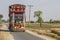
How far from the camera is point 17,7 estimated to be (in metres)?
45.1

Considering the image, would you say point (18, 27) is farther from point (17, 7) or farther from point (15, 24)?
point (17, 7)

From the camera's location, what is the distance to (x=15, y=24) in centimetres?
4438

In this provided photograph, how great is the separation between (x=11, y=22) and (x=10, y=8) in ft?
9.17

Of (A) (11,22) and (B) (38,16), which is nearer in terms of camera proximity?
(A) (11,22)

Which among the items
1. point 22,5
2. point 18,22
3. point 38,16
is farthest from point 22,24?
point 38,16

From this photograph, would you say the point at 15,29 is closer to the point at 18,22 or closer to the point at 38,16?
the point at 18,22

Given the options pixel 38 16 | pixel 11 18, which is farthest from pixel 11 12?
pixel 38 16

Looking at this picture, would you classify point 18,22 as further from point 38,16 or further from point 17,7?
point 38,16

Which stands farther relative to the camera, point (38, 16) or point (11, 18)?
point (38, 16)

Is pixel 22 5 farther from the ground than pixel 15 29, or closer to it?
farther from the ground

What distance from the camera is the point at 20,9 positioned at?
44812 millimetres

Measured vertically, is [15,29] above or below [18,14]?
below

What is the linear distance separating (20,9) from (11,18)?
233 cm

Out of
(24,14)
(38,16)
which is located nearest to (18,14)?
(24,14)
